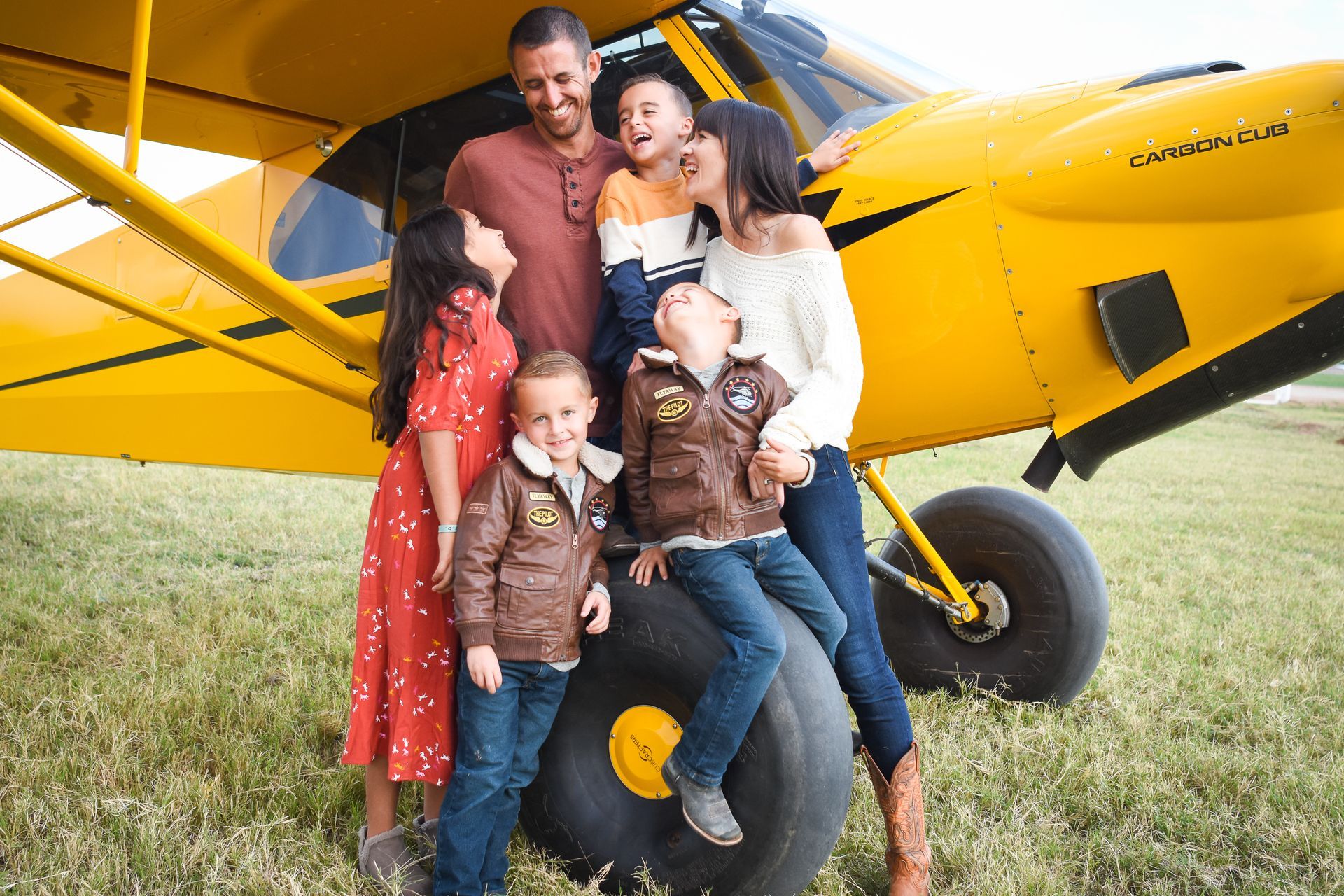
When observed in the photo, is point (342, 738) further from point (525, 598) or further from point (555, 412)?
point (555, 412)

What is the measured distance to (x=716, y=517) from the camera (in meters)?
1.78

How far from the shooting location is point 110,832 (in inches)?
86.2

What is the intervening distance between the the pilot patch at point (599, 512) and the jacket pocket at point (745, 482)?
1.12 feet

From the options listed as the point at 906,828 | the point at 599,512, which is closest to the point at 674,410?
the point at 599,512

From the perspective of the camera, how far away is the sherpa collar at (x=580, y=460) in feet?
6.01

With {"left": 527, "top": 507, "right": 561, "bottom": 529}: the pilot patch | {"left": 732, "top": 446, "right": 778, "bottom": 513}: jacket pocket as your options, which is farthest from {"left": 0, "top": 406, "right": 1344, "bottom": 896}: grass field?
{"left": 732, "top": 446, "right": 778, "bottom": 513}: jacket pocket

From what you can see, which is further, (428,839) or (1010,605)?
(1010,605)

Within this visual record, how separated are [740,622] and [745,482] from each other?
0.92ft

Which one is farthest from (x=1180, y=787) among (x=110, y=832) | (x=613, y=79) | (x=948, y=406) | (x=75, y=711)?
(x=75, y=711)

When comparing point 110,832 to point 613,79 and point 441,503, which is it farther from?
point 613,79

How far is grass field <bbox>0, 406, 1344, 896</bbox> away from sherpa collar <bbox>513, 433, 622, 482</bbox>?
912mm

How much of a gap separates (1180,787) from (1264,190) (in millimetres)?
1641

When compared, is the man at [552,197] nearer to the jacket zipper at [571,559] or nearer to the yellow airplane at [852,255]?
the jacket zipper at [571,559]

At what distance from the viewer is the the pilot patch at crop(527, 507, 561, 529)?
184 cm
